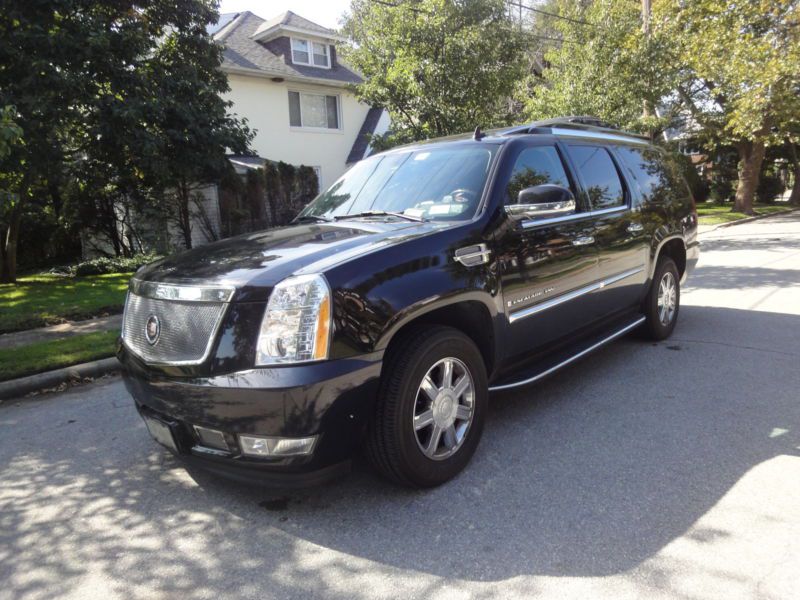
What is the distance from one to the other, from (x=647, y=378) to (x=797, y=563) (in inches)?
96.3

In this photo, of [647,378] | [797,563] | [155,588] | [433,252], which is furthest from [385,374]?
[647,378]

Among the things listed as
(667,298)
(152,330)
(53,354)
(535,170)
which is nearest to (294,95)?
(53,354)

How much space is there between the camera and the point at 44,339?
7180 mm

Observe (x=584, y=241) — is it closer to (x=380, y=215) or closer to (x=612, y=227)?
(x=612, y=227)

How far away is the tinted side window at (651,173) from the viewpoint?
17.7 ft

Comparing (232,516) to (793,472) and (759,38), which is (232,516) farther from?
(759,38)

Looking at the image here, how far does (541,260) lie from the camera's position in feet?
12.8

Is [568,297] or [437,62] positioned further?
[437,62]

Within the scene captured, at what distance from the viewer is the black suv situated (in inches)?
107

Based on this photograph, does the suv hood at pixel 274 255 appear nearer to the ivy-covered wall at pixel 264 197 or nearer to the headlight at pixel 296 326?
the headlight at pixel 296 326

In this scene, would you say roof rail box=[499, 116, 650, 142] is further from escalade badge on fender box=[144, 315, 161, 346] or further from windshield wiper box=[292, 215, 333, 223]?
escalade badge on fender box=[144, 315, 161, 346]

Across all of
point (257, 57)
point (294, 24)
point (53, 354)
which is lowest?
point (53, 354)

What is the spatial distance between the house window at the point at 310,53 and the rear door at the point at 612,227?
20.8 m

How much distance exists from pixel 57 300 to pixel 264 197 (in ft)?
26.2
